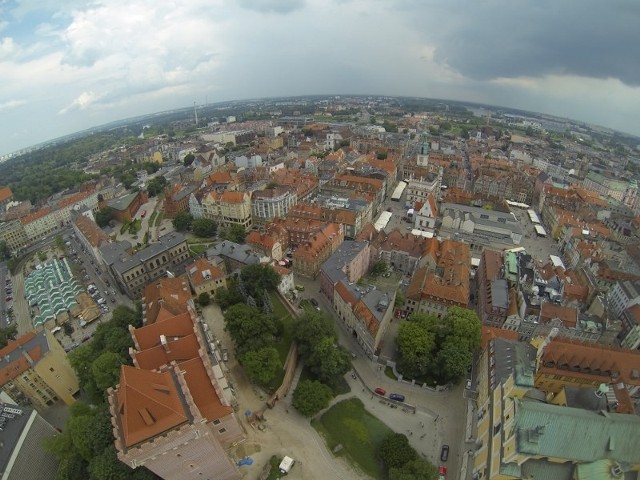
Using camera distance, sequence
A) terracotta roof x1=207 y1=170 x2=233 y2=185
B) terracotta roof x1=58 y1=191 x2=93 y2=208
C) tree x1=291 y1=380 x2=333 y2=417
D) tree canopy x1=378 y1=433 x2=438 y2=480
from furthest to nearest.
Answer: terracotta roof x1=58 y1=191 x2=93 y2=208 → terracotta roof x1=207 y1=170 x2=233 y2=185 → tree x1=291 y1=380 x2=333 y2=417 → tree canopy x1=378 y1=433 x2=438 y2=480

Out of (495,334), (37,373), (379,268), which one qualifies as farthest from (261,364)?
(495,334)

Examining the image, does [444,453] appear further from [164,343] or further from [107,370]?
[107,370]

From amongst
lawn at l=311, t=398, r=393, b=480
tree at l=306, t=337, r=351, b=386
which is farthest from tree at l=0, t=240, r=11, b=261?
lawn at l=311, t=398, r=393, b=480

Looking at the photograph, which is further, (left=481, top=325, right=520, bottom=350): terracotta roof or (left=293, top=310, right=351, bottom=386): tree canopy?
(left=481, top=325, right=520, bottom=350): terracotta roof

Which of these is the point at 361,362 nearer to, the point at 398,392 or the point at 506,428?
the point at 398,392

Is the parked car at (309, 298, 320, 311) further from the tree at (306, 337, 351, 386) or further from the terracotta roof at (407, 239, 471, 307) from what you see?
the terracotta roof at (407, 239, 471, 307)

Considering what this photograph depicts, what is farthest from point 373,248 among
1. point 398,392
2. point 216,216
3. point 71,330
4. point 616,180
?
point 616,180
